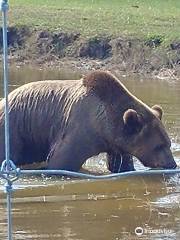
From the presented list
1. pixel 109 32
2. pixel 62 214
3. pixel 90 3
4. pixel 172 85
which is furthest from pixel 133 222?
pixel 90 3

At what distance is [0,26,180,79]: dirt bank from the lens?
2462cm

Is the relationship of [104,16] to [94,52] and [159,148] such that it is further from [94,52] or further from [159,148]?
[159,148]

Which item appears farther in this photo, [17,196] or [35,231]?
[17,196]

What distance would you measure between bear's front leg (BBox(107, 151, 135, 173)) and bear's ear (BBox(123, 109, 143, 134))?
353 millimetres

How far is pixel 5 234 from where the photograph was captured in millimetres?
8461

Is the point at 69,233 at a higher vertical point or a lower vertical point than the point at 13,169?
lower

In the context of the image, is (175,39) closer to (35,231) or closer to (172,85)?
(172,85)

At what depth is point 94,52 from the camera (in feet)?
85.8

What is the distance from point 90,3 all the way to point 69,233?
88.1 feet

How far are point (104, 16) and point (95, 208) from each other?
70.2ft

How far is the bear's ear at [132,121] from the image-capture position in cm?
1165

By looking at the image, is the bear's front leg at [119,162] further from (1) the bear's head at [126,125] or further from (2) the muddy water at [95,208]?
(2) the muddy water at [95,208]

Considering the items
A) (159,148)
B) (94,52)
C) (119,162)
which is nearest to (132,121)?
(159,148)

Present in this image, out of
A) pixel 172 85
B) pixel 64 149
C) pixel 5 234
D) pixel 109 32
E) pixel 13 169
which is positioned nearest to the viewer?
pixel 13 169
